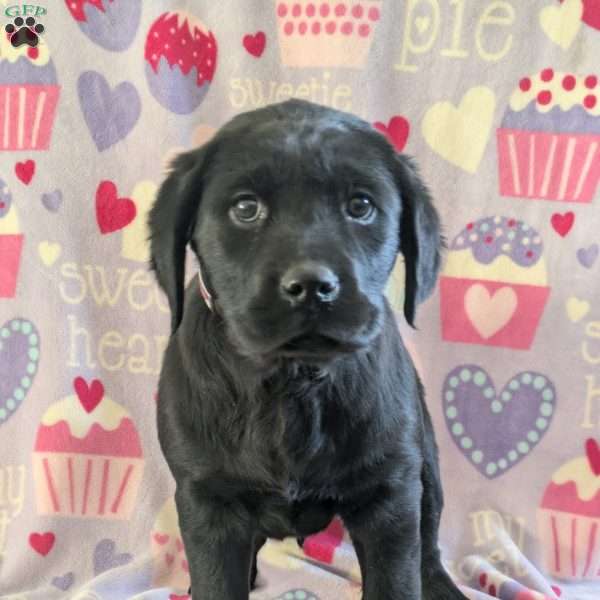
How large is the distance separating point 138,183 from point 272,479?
87cm

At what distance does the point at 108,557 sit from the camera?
1.95 metres

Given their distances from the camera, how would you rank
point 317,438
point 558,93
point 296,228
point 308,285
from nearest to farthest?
point 308,285
point 296,228
point 317,438
point 558,93

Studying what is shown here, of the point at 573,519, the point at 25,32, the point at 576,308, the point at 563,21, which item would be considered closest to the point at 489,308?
the point at 576,308

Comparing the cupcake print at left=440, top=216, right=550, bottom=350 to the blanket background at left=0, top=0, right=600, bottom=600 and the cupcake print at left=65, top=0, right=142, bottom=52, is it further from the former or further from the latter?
the cupcake print at left=65, top=0, right=142, bottom=52

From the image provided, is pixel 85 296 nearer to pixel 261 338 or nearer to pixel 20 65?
pixel 20 65

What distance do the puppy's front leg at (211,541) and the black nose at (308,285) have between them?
1.42 feet

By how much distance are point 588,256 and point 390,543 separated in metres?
0.85

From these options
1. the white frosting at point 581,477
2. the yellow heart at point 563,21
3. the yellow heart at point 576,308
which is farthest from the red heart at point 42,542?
the yellow heart at point 563,21

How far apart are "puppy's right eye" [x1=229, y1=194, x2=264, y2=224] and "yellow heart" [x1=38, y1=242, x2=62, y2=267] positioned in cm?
80

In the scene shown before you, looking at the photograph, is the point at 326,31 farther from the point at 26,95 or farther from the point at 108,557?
the point at 108,557

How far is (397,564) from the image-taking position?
1375mm

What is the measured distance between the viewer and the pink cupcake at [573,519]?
1.90m

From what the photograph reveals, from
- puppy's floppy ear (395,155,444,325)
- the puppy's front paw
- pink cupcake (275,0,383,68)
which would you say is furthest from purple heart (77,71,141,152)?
the puppy's front paw

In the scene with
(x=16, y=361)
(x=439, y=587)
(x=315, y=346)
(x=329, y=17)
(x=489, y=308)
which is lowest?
(x=439, y=587)
